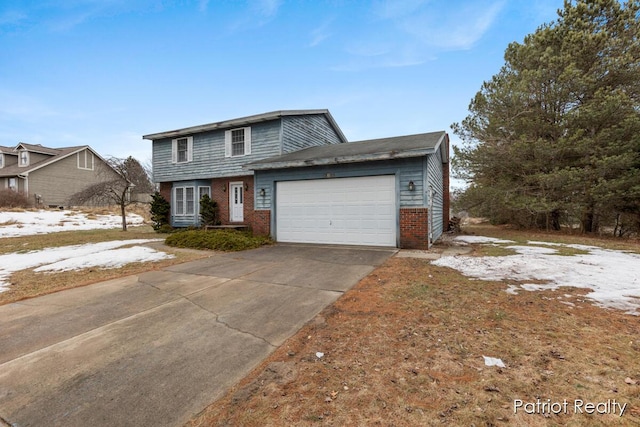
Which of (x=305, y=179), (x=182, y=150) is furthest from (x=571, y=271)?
(x=182, y=150)

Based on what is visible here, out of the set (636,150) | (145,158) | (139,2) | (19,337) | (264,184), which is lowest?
(19,337)

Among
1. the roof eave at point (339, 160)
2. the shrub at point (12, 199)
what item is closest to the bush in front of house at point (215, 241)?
the roof eave at point (339, 160)

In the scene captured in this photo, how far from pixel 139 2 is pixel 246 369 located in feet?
49.8

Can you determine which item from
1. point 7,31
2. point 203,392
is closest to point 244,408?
point 203,392

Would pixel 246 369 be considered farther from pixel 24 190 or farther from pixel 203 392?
pixel 24 190

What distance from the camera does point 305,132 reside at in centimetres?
1300

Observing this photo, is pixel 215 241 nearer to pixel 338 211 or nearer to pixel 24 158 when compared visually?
pixel 338 211

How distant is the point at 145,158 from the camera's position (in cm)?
3291

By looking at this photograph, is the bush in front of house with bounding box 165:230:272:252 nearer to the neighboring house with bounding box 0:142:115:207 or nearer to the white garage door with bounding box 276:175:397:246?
the white garage door with bounding box 276:175:397:246

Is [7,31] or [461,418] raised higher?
[7,31]

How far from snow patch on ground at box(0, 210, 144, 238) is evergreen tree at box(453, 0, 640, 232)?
22740mm

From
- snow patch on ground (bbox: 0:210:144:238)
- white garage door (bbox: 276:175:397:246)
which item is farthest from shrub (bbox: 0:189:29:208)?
white garage door (bbox: 276:175:397:246)

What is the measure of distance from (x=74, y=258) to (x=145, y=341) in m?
6.40

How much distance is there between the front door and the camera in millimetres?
12469
